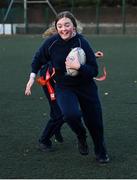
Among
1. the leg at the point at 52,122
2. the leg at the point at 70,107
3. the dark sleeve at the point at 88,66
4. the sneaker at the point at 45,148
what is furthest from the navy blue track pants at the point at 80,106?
the sneaker at the point at 45,148

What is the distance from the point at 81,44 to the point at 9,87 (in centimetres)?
642

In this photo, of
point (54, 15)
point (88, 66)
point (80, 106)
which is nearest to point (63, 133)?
point (80, 106)

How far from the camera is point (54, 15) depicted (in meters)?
34.1

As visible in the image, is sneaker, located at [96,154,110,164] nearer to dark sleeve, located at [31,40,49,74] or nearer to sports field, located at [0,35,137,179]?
sports field, located at [0,35,137,179]

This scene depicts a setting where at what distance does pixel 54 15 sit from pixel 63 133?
26817 mm

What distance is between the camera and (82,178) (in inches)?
226

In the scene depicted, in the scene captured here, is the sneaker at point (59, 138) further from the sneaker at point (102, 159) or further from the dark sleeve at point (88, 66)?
the dark sleeve at point (88, 66)

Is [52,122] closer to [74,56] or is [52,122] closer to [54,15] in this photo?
[74,56]

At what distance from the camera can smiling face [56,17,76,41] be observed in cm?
590

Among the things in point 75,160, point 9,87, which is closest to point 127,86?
point 9,87

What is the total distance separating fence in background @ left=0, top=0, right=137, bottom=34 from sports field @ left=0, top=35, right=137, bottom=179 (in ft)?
57.7

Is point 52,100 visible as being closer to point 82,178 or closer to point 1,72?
point 82,178

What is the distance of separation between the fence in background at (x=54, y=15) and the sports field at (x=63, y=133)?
1758cm

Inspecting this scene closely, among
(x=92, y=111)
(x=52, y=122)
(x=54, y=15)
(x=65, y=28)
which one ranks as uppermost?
(x=65, y=28)
